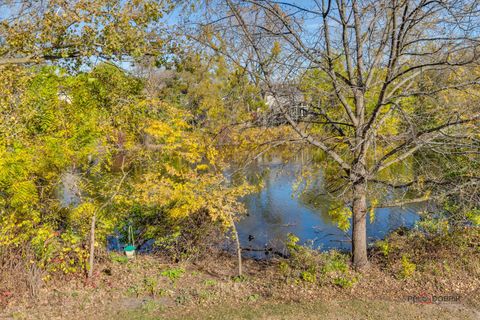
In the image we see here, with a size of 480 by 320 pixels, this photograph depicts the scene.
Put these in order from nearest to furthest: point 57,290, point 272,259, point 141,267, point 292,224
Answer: point 57,290, point 141,267, point 272,259, point 292,224

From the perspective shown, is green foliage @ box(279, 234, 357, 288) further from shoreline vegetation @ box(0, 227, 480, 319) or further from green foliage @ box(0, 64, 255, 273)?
green foliage @ box(0, 64, 255, 273)

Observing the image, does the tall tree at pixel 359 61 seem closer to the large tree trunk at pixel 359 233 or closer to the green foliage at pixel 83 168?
the large tree trunk at pixel 359 233

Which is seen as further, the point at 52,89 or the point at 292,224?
the point at 292,224

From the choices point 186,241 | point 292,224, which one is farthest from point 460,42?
point 292,224

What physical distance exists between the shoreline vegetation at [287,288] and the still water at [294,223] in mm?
2354

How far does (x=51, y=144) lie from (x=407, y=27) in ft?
24.5

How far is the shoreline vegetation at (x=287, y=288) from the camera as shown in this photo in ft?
19.6

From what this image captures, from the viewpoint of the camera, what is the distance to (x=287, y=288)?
7023 mm

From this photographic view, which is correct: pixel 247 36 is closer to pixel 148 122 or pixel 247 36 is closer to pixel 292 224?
pixel 148 122

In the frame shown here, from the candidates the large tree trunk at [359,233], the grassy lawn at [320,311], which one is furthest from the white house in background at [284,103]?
the grassy lawn at [320,311]

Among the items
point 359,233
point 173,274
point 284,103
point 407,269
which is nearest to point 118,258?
point 173,274

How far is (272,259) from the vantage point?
30.3 ft

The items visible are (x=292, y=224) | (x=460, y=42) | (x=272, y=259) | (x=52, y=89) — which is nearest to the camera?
(x=460, y=42)

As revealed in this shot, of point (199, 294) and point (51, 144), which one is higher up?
point (51, 144)
